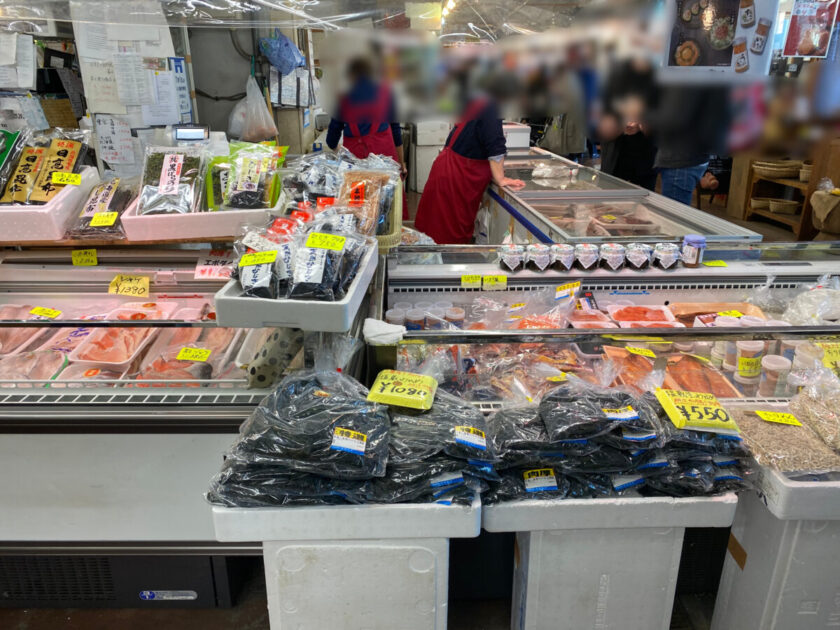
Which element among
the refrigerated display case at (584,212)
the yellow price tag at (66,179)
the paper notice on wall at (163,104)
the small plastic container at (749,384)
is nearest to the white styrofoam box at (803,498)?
the small plastic container at (749,384)

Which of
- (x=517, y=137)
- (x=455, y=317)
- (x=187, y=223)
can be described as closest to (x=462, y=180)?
(x=517, y=137)

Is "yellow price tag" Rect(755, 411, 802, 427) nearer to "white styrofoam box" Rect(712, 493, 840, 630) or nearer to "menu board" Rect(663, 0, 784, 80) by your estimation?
"white styrofoam box" Rect(712, 493, 840, 630)

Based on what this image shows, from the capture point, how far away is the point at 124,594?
2.12 meters

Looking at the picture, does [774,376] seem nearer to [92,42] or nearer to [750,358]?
[750,358]

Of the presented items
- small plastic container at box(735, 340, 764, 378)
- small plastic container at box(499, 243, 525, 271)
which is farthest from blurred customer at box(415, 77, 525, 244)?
small plastic container at box(735, 340, 764, 378)

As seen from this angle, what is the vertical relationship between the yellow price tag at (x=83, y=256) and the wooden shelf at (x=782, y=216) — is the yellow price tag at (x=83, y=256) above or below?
above

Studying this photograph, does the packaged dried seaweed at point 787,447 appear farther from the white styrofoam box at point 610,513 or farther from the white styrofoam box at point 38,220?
the white styrofoam box at point 38,220

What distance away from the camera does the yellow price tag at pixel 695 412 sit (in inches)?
53.7

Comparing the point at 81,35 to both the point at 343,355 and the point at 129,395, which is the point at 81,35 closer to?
the point at 129,395

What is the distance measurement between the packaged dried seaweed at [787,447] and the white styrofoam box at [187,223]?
1670mm

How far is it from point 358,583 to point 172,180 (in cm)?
159

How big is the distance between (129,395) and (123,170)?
10.6 feet

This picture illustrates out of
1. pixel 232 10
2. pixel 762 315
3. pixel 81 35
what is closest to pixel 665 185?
pixel 762 315

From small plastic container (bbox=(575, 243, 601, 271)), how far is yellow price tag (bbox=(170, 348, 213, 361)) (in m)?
1.47
